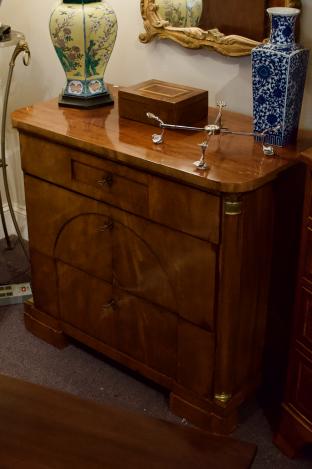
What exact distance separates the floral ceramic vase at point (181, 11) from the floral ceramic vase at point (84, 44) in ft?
0.62

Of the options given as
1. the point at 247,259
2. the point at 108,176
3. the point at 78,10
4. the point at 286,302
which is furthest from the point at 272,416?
the point at 78,10

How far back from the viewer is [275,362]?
2268mm

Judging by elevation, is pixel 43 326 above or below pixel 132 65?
below

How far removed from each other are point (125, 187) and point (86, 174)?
16 centimetres

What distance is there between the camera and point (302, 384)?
74.9 inches

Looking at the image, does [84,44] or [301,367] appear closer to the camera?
[301,367]

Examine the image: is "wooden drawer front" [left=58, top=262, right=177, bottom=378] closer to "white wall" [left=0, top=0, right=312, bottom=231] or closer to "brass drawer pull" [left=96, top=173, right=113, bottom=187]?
"brass drawer pull" [left=96, top=173, right=113, bottom=187]

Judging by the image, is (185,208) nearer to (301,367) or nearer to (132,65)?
(301,367)

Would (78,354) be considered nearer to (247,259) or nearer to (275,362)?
(275,362)

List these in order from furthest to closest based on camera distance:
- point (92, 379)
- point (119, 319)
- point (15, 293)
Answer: point (15, 293)
point (92, 379)
point (119, 319)

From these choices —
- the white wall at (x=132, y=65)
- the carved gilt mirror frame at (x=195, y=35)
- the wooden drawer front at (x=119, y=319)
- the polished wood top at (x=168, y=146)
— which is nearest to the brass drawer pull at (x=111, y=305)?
the wooden drawer front at (x=119, y=319)

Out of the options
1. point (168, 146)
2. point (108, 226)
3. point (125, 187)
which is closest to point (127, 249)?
point (108, 226)

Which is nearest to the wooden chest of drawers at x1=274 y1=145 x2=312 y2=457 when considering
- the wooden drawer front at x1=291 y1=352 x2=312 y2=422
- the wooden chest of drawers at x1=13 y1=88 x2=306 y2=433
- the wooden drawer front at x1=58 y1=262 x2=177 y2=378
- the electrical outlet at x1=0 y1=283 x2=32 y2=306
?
the wooden drawer front at x1=291 y1=352 x2=312 y2=422

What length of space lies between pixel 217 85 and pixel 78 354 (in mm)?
1027
